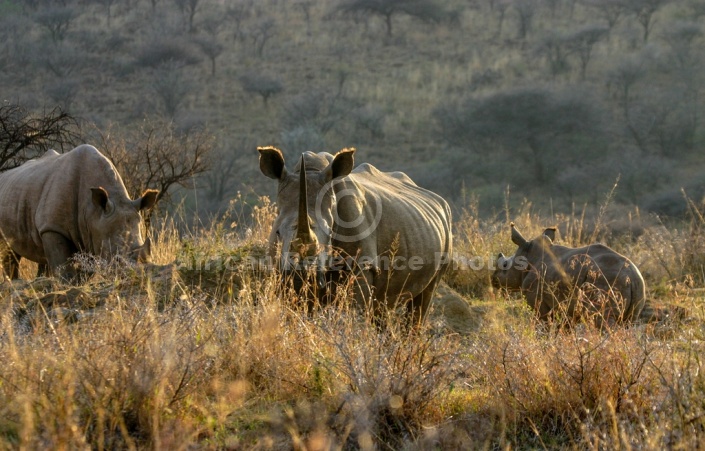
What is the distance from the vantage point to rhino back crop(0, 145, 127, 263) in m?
8.45

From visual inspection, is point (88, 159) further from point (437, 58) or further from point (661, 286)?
point (437, 58)

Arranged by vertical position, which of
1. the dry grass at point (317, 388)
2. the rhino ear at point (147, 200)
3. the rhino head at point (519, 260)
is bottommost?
the rhino head at point (519, 260)

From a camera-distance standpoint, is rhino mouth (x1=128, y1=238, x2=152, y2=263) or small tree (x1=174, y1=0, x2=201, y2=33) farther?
small tree (x1=174, y1=0, x2=201, y2=33)

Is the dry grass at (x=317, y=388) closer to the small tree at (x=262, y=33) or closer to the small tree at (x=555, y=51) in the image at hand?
the small tree at (x=555, y=51)

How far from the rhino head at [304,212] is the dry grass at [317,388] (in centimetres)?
49

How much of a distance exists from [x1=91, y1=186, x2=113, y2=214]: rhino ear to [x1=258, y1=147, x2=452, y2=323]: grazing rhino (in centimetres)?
223

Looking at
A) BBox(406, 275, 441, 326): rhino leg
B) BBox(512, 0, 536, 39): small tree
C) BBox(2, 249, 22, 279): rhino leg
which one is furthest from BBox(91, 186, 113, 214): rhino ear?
BBox(512, 0, 536, 39): small tree

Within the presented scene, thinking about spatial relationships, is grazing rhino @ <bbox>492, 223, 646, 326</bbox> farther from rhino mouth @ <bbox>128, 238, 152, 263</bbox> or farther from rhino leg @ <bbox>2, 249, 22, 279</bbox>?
rhino leg @ <bbox>2, 249, 22, 279</bbox>

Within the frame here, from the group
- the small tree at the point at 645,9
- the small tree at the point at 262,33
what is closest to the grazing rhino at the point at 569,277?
the small tree at the point at 262,33

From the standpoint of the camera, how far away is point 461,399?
183 inches

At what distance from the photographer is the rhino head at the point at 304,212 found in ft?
18.1

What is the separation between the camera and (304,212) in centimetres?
548

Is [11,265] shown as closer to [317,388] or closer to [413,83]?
[317,388]

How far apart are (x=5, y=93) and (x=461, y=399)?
31.0m
